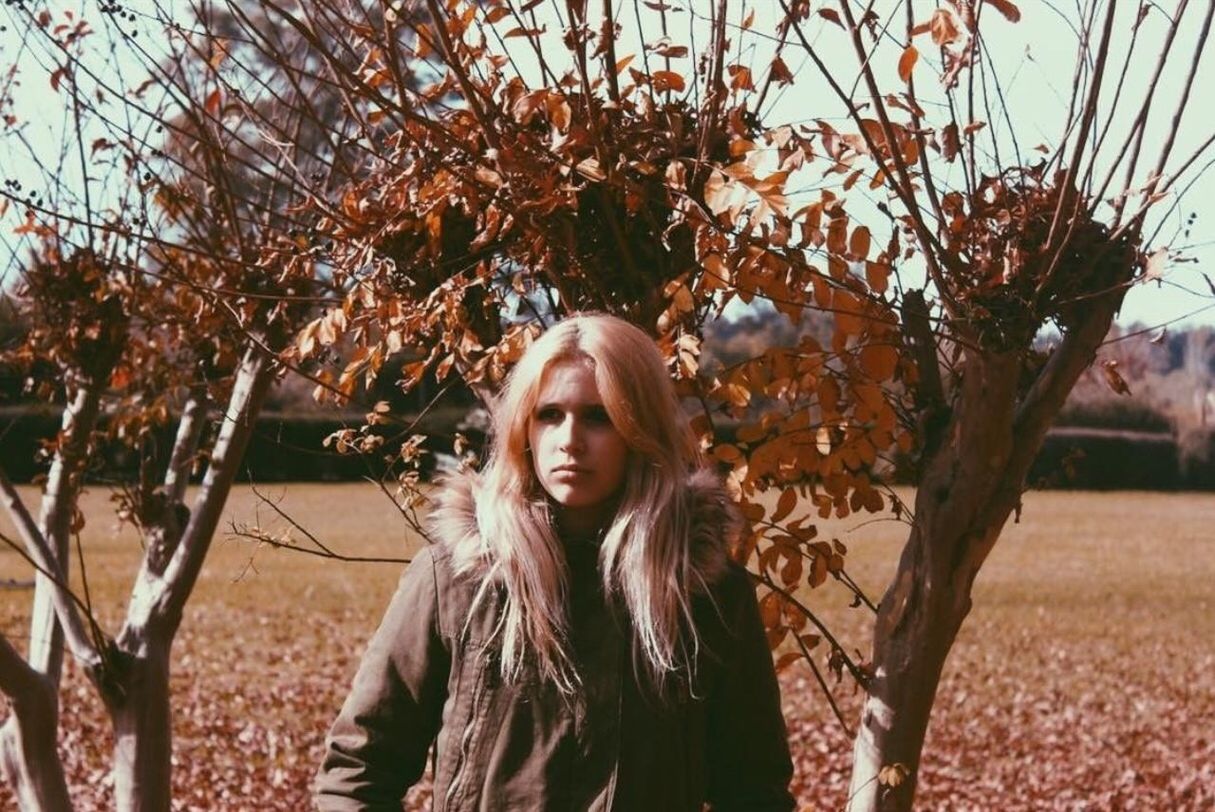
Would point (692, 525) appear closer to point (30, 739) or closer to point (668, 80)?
point (668, 80)

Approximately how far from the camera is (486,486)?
7.52 feet

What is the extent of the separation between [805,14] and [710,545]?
1.04 m

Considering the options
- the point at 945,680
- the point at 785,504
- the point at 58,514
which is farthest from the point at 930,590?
the point at 945,680

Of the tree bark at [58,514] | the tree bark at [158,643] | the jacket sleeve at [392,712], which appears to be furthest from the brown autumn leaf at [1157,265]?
the tree bark at [58,514]

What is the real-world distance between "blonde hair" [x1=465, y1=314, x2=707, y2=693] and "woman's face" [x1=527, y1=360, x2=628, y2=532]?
17 mm

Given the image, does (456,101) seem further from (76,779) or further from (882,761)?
(76,779)

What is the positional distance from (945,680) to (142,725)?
8.26m

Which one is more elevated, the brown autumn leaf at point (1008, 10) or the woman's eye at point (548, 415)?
the brown autumn leaf at point (1008, 10)

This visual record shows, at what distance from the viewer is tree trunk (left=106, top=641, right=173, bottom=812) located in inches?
169

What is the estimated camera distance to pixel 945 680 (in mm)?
11586

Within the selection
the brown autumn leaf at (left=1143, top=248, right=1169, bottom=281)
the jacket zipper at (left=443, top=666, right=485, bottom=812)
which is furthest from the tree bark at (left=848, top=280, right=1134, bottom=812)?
the jacket zipper at (left=443, top=666, right=485, bottom=812)

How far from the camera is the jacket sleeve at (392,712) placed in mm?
2160

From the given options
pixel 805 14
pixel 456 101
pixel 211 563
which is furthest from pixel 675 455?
pixel 211 563

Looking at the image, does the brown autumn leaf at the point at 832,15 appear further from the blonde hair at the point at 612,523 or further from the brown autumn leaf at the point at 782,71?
the blonde hair at the point at 612,523
